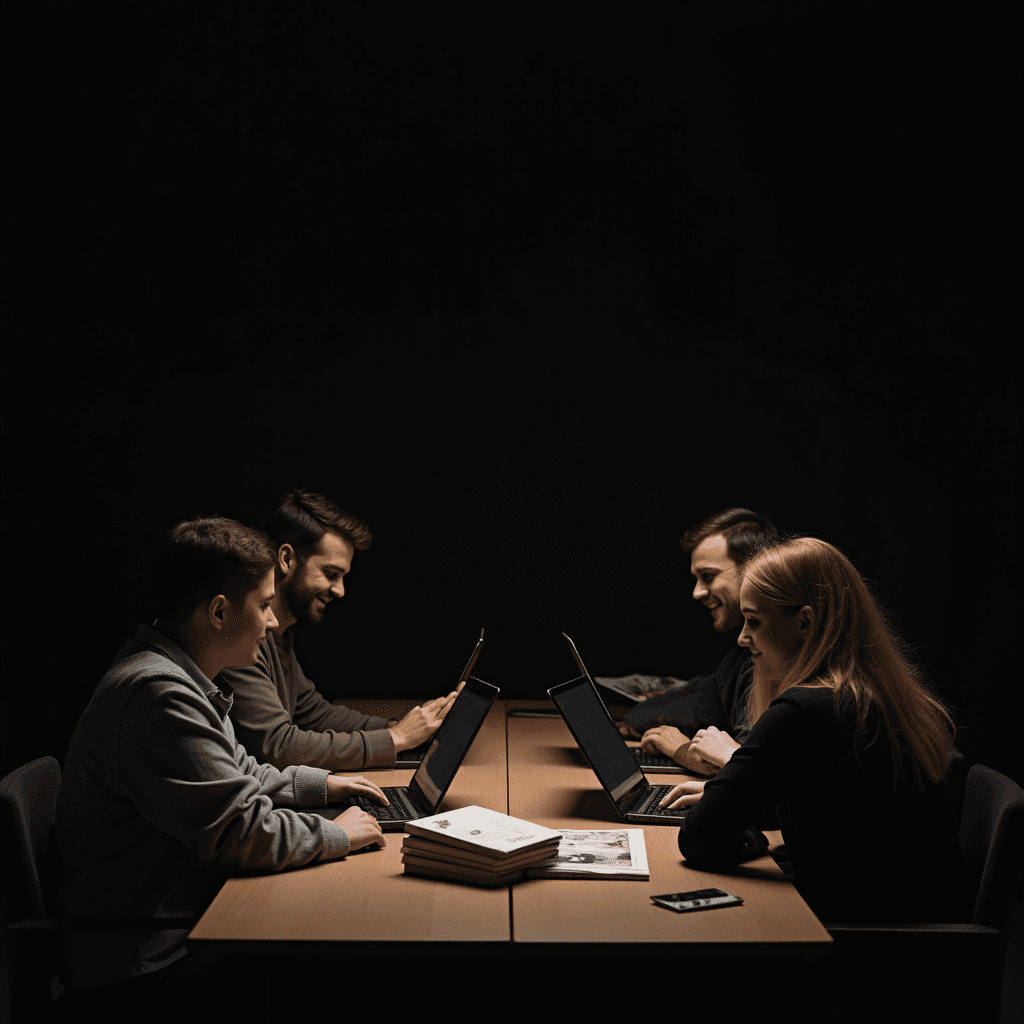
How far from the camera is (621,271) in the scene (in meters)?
4.20

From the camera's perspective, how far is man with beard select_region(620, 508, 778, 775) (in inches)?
110

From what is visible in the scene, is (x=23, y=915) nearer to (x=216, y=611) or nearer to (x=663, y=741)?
(x=216, y=611)

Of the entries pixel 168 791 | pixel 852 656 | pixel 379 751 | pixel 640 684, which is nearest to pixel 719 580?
pixel 640 684

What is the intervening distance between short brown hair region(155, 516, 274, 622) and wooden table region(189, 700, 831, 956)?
0.57 meters

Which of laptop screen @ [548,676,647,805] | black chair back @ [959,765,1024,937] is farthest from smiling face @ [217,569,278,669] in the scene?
black chair back @ [959,765,1024,937]

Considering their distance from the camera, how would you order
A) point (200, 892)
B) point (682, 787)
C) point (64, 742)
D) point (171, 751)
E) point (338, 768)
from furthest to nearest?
point (64, 742) < point (338, 768) < point (682, 787) < point (200, 892) < point (171, 751)

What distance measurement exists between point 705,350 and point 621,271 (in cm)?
48

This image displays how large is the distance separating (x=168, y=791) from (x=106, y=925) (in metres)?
0.27

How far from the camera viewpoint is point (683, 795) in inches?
93.0

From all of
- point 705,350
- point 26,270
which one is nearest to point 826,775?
point 705,350

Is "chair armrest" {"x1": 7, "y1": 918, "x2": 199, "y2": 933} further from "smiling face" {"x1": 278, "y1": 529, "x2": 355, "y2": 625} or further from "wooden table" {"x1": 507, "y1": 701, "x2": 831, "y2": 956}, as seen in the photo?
"smiling face" {"x1": 278, "y1": 529, "x2": 355, "y2": 625}

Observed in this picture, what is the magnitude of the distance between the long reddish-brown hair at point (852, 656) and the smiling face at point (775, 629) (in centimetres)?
1

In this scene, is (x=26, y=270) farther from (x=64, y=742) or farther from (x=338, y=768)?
(x=338, y=768)

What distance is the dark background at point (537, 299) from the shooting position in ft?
13.4
